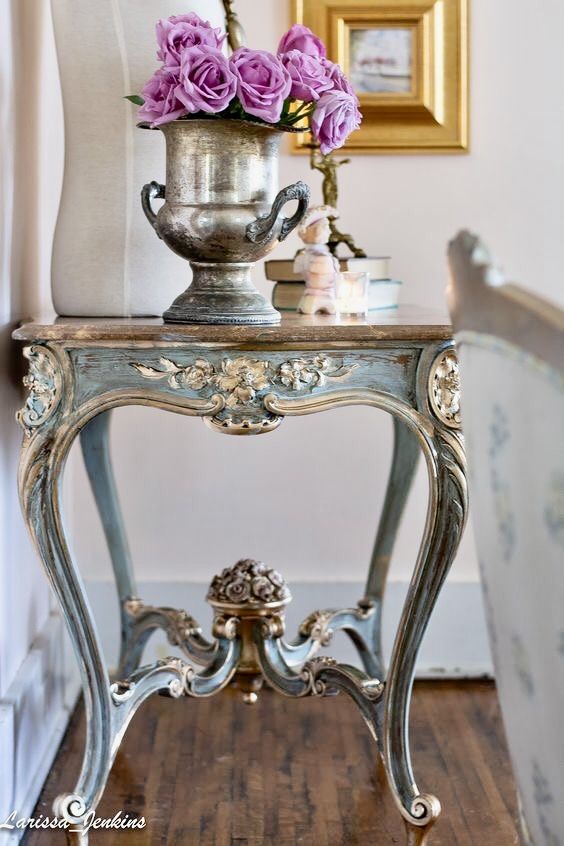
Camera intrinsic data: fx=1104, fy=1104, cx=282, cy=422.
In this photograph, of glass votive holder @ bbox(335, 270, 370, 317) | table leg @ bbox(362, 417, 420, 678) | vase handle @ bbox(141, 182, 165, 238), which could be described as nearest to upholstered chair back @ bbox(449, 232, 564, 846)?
vase handle @ bbox(141, 182, 165, 238)

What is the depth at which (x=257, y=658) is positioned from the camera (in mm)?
2094

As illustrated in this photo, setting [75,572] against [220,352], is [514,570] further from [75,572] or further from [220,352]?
[75,572]

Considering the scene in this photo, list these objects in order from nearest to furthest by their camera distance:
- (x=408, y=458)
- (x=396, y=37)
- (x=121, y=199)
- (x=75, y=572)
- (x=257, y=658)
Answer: (x=75, y=572) → (x=121, y=199) → (x=257, y=658) → (x=408, y=458) → (x=396, y=37)

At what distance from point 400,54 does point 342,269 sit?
28.8 inches

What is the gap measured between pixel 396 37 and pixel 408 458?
40.2 inches

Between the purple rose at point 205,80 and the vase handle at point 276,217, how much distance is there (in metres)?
0.17

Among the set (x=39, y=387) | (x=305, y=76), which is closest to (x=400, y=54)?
(x=305, y=76)

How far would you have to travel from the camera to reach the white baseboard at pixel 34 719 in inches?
73.6

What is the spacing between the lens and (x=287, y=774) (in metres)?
2.20

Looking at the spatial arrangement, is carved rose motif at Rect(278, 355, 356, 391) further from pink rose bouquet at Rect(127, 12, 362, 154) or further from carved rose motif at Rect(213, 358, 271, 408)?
pink rose bouquet at Rect(127, 12, 362, 154)

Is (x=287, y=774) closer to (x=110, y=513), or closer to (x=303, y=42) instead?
(x=110, y=513)

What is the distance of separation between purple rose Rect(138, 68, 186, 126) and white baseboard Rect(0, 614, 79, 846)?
3.33 feet

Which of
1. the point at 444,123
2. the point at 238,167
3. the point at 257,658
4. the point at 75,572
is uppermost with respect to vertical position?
the point at 444,123

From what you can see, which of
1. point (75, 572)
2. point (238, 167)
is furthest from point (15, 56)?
point (75, 572)
